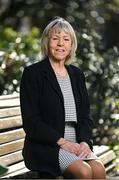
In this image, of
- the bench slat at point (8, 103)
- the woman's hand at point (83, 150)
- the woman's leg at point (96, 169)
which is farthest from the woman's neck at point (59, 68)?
the bench slat at point (8, 103)

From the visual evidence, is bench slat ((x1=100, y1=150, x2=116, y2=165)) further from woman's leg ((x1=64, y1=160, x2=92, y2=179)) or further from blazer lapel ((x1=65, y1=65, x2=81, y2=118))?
woman's leg ((x1=64, y1=160, x2=92, y2=179))

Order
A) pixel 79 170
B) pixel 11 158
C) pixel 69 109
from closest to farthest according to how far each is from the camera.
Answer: pixel 79 170
pixel 69 109
pixel 11 158

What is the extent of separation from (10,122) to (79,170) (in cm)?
167

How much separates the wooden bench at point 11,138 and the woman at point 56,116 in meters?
0.71

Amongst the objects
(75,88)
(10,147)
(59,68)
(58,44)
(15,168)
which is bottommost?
(15,168)

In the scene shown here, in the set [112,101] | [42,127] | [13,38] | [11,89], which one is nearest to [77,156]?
[42,127]

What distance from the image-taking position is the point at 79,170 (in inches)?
181

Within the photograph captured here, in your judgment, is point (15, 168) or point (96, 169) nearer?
point (96, 169)

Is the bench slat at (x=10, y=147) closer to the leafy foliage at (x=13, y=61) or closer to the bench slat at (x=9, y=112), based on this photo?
the bench slat at (x=9, y=112)

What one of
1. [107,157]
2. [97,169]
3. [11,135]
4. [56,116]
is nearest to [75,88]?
[56,116]

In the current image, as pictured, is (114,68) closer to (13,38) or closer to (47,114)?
(13,38)

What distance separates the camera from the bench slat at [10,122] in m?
5.96

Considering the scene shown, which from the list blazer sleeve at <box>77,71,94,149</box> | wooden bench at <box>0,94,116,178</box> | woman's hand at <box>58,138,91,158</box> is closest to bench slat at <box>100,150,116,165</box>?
wooden bench at <box>0,94,116,178</box>

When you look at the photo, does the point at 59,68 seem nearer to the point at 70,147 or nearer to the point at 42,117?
the point at 42,117
